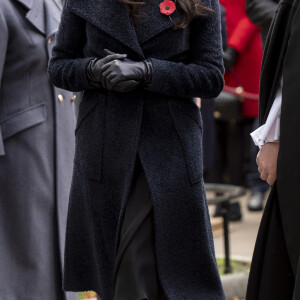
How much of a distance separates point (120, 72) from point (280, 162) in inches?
29.8

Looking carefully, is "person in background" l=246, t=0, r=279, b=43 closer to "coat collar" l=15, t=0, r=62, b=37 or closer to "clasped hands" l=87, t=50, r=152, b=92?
"coat collar" l=15, t=0, r=62, b=37

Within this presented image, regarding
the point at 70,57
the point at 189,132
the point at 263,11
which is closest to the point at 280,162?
the point at 189,132

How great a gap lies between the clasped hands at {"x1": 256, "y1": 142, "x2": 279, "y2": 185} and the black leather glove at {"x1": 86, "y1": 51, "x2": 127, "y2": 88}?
69cm

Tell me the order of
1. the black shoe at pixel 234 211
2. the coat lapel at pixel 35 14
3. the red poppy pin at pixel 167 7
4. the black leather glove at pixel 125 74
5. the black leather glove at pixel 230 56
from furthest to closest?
the black shoe at pixel 234 211
the black leather glove at pixel 230 56
the coat lapel at pixel 35 14
the red poppy pin at pixel 167 7
the black leather glove at pixel 125 74

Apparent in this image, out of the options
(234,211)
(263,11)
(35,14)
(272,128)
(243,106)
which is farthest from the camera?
(234,211)

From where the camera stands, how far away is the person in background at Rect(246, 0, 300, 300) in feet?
8.93

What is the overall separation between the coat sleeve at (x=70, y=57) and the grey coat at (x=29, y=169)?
1.93 feet

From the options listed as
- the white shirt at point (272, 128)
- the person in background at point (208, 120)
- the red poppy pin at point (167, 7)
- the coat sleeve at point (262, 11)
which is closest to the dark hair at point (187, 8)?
the red poppy pin at point (167, 7)

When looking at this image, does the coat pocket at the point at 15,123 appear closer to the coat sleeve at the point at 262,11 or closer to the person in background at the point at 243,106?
the coat sleeve at the point at 262,11

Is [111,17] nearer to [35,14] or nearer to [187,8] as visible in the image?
[187,8]

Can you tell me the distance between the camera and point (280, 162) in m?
2.76

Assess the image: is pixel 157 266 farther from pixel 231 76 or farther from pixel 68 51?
pixel 231 76

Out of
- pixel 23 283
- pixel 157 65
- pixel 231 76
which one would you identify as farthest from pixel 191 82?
pixel 231 76

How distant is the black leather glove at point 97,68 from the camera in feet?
10.6
